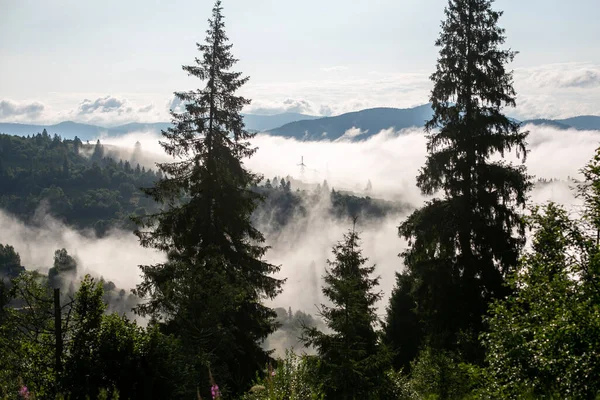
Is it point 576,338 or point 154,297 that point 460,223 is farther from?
point 154,297

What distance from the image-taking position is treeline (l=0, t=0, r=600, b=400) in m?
10.8

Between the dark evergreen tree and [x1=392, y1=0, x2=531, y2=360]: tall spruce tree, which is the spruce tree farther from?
the dark evergreen tree

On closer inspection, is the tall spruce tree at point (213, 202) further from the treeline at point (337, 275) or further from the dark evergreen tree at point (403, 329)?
the dark evergreen tree at point (403, 329)

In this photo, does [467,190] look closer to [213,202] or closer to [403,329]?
[213,202]

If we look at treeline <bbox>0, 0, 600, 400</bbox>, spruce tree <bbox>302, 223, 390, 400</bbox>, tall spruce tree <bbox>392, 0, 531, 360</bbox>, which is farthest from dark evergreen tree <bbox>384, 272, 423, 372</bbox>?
spruce tree <bbox>302, 223, 390, 400</bbox>

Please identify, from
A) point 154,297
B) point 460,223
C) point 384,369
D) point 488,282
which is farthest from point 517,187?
point 154,297

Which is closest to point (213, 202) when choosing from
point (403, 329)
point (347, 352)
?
point (347, 352)

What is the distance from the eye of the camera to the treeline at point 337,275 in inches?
426

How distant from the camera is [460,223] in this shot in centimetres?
→ 1612

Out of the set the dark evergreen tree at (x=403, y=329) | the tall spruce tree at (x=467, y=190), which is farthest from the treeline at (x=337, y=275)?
the dark evergreen tree at (x=403, y=329)

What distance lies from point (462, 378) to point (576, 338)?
19.7 ft

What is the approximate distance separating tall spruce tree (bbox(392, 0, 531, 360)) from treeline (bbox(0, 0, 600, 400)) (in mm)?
48

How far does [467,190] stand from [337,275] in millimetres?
6273

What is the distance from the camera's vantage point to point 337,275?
19078mm
